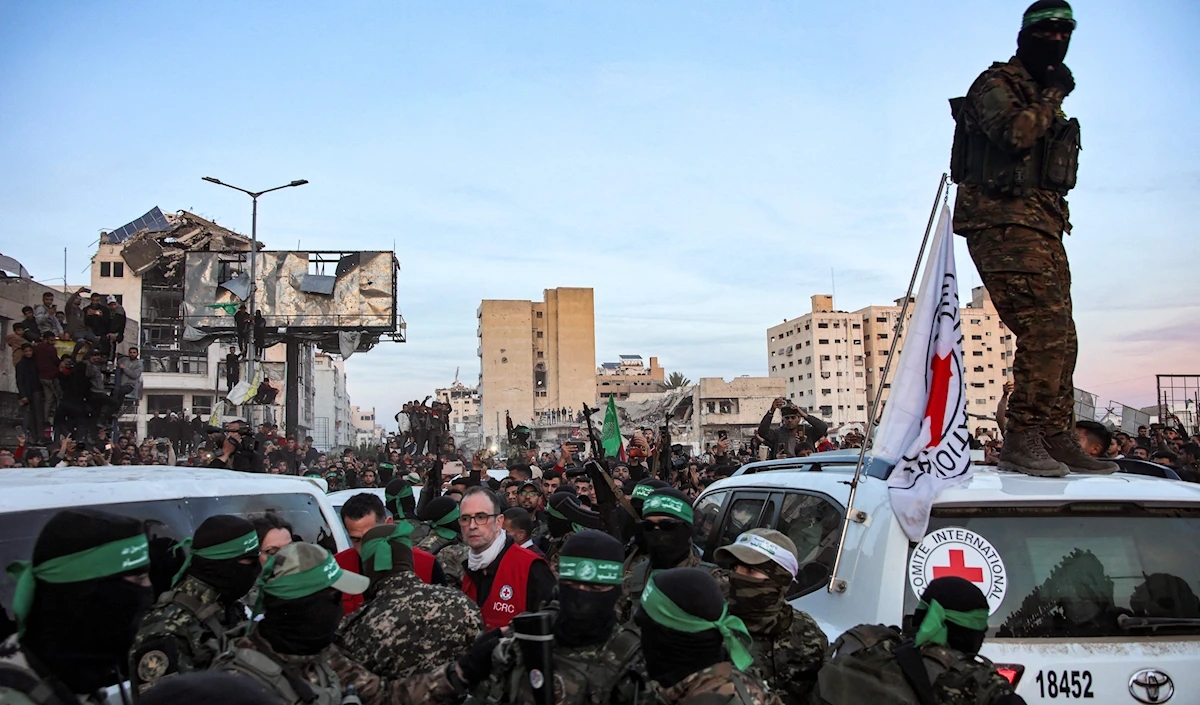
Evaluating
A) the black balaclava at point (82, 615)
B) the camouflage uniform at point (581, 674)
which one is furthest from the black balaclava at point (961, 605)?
the black balaclava at point (82, 615)

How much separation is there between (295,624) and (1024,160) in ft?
13.1

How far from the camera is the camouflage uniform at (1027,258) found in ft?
14.7

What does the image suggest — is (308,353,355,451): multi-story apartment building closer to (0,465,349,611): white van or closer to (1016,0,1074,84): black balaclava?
(0,465,349,611): white van

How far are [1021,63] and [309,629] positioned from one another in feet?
14.4

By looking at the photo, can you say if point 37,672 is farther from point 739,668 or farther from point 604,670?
point 739,668

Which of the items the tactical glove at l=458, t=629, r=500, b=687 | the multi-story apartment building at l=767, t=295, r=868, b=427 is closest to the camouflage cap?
the tactical glove at l=458, t=629, r=500, b=687

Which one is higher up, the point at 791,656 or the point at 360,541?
the point at 360,541

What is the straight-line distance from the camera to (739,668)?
273 centimetres

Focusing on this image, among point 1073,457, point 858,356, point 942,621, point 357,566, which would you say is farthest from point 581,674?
point 858,356

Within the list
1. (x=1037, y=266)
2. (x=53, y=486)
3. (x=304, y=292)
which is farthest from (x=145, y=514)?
(x=304, y=292)

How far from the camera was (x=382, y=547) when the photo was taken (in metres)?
Result: 3.96

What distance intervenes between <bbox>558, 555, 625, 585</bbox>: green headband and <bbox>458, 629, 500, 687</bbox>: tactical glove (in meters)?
0.32

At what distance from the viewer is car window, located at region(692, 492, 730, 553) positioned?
5602 mm

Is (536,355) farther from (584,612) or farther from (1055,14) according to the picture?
(584,612)
